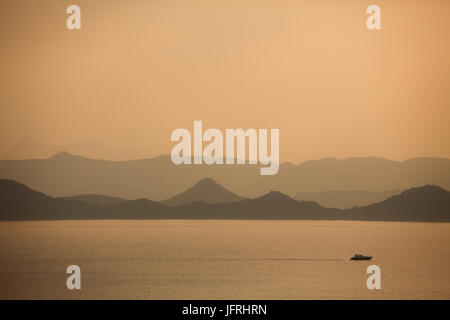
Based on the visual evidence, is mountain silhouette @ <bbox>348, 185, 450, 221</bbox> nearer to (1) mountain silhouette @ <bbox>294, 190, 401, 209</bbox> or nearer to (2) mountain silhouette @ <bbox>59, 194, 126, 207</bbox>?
(1) mountain silhouette @ <bbox>294, 190, 401, 209</bbox>

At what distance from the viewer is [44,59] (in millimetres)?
9516

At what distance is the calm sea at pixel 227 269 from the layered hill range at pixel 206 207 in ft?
0.76

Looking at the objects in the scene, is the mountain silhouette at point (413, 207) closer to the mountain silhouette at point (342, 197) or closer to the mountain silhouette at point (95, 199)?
the mountain silhouette at point (342, 197)

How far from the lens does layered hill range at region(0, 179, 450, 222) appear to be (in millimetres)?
9695

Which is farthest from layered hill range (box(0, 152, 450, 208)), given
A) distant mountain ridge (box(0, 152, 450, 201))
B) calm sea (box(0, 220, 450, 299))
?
calm sea (box(0, 220, 450, 299))

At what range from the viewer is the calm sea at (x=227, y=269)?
9.56 m

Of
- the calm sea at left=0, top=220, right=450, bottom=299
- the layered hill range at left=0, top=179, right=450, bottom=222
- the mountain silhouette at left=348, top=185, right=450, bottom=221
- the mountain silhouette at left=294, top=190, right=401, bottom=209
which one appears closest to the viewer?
the calm sea at left=0, top=220, right=450, bottom=299

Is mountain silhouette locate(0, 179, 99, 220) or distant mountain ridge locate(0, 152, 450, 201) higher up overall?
distant mountain ridge locate(0, 152, 450, 201)

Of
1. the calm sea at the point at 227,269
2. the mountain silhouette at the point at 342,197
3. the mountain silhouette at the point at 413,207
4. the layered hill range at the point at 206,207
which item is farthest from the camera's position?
the mountain silhouette at the point at 342,197

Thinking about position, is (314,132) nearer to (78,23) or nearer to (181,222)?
(181,222)

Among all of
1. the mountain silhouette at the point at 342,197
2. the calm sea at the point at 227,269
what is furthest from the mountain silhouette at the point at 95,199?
the mountain silhouette at the point at 342,197

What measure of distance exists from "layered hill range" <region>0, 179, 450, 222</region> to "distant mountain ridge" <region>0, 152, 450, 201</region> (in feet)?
0.52

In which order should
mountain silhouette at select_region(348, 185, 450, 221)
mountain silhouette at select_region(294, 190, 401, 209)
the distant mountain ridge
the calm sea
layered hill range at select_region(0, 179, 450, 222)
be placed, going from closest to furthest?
the distant mountain ridge < the calm sea < layered hill range at select_region(0, 179, 450, 222) < mountain silhouette at select_region(348, 185, 450, 221) < mountain silhouette at select_region(294, 190, 401, 209)

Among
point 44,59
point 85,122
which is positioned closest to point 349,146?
point 85,122
